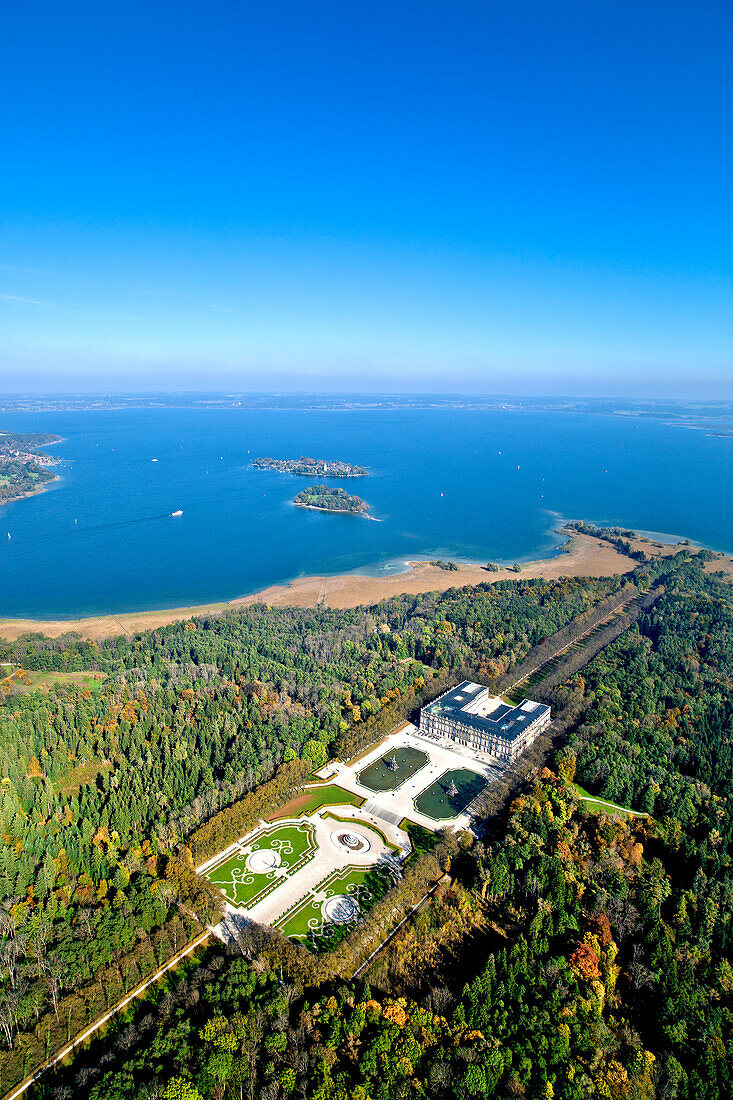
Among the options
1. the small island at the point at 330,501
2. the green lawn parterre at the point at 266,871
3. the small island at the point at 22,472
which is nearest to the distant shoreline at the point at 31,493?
the small island at the point at 22,472

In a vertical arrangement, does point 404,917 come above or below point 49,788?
below

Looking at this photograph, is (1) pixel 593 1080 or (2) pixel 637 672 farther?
(2) pixel 637 672

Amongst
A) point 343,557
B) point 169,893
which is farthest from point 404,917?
point 343,557

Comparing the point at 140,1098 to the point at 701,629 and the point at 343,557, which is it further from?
the point at 343,557

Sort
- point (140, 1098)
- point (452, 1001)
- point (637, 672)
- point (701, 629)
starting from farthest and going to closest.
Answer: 1. point (701, 629)
2. point (637, 672)
3. point (452, 1001)
4. point (140, 1098)

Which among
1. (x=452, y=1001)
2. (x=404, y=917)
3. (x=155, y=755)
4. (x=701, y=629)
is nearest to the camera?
(x=452, y=1001)

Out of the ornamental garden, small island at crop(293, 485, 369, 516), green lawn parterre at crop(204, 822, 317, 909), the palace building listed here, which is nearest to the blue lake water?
small island at crop(293, 485, 369, 516)

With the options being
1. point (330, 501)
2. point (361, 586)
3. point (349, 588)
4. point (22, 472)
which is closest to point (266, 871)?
point (349, 588)
